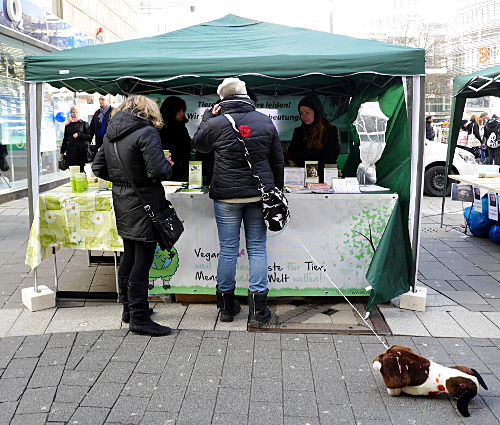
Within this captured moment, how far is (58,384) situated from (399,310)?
280cm

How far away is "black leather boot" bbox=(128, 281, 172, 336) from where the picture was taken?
432 centimetres

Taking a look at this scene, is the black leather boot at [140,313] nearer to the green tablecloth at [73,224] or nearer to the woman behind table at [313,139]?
the green tablecloth at [73,224]

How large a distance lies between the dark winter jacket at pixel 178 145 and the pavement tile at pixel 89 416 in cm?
346

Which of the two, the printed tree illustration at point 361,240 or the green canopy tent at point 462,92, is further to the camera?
the green canopy tent at point 462,92

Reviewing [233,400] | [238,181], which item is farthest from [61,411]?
[238,181]

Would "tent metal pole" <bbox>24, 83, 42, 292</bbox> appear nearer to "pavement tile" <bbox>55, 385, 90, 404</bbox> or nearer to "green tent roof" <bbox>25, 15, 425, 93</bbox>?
"green tent roof" <bbox>25, 15, 425, 93</bbox>

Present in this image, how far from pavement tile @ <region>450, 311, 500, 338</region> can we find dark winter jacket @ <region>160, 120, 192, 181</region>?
10.5ft

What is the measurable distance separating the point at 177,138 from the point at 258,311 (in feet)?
8.71

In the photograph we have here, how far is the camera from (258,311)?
14.9 feet

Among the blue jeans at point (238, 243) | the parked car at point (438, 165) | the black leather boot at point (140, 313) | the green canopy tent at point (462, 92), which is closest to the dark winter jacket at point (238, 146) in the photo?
the blue jeans at point (238, 243)

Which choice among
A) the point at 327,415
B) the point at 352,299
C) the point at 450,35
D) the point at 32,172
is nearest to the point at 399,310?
the point at 352,299

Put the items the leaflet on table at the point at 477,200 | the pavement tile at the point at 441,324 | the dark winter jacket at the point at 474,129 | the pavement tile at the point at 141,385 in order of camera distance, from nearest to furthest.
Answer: the pavement tile at the point at 141,385
the pavement tile at the point at 441,324
the leaflet on table at the point at 477,200
the dark winter jacket at the point at 474,129

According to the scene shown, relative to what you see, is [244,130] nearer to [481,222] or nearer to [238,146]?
[238,146]

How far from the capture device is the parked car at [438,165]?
11320mm
